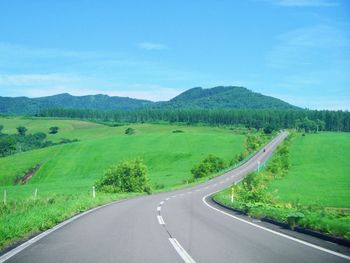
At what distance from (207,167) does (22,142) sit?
86340 mm

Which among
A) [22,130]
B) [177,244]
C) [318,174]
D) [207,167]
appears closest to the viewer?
[177,244]

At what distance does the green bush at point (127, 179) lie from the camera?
160 ft

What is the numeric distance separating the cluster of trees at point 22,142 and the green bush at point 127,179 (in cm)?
8790

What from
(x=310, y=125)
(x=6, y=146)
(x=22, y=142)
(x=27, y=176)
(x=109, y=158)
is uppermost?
(x=310, y=125)

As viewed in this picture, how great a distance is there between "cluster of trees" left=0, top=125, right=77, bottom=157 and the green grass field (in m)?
80.0

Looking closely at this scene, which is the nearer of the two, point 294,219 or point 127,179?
point 294,219

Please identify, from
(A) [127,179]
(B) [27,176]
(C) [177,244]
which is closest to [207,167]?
(A) [127,179]

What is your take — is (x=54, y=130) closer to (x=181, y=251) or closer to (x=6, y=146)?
(x=6, y=146)

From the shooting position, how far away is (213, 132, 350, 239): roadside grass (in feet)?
47.7

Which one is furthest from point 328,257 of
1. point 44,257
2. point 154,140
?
point 154,140

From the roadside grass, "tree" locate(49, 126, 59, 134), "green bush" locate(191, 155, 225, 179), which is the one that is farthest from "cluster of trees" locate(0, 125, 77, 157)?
the roadside grass

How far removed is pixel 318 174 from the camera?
70.7 m

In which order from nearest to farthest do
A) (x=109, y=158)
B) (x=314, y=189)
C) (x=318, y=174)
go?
(x=314, y=189) → (x=318, y=174) → (x=109, y=158)

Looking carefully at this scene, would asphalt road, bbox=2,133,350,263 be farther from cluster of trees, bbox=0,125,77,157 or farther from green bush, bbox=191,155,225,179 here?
cluster of trees, bbox=0,125,77,157
